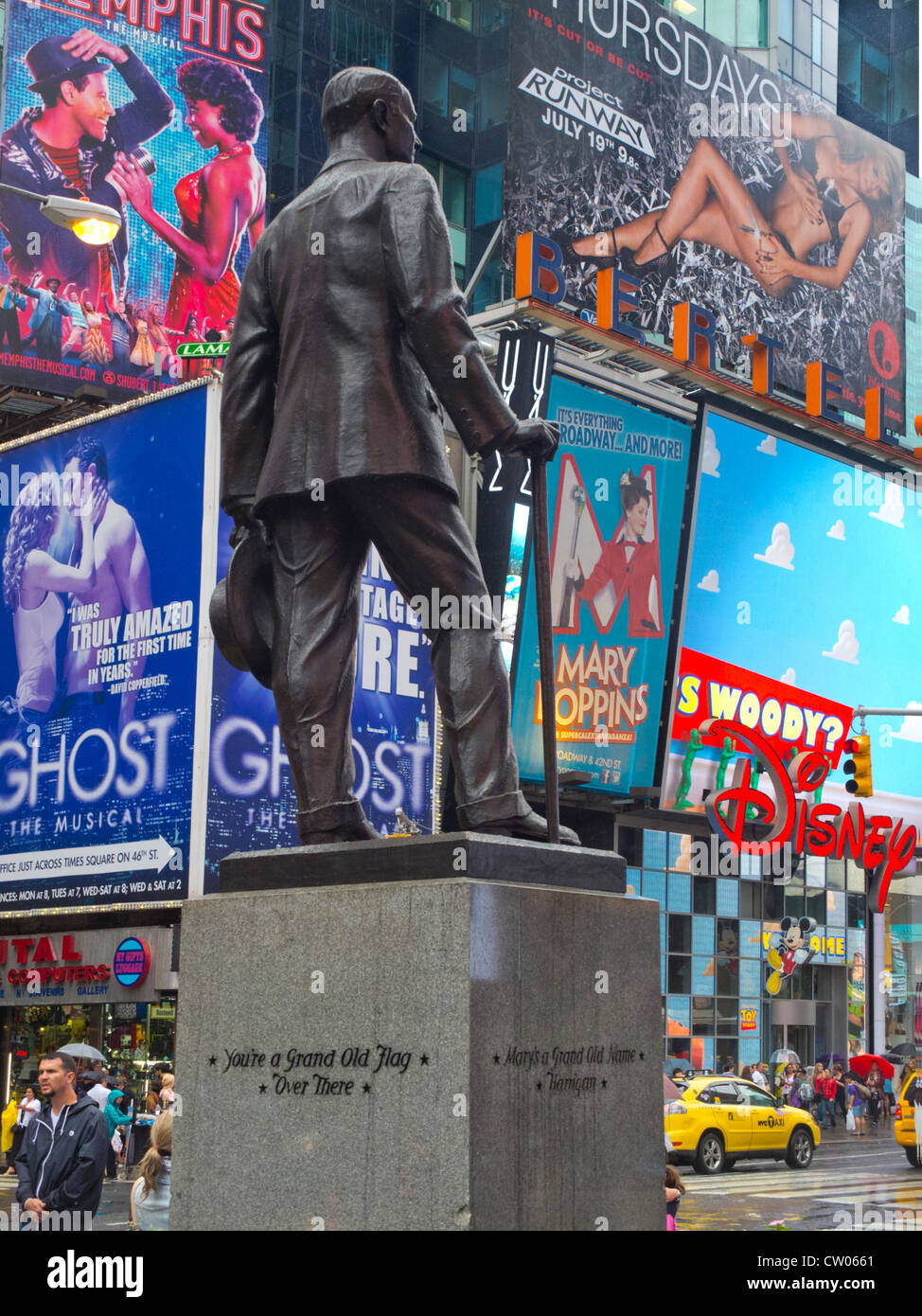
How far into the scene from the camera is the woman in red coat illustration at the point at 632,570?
112 feet

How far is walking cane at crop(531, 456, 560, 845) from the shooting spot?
23.2 feet

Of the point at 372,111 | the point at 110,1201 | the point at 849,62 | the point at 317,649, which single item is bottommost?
the point at 110,1201

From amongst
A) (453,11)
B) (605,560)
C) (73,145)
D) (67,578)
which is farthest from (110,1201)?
(453,11)

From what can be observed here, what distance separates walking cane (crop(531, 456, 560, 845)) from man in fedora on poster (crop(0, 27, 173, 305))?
A: 28.9m

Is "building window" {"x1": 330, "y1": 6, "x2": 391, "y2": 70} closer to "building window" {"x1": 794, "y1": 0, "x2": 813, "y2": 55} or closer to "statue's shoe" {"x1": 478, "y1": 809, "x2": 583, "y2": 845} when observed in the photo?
"building window" {"x1": 794, "y1": 0, "x2": 813, "y2": 55}

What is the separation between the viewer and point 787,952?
44.7 meters

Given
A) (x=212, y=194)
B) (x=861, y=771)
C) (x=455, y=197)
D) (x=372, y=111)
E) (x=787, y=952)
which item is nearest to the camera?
(x=372, y=111)

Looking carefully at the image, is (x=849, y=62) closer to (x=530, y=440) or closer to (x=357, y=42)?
(x=357, y=42)

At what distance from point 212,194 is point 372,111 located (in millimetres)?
30936

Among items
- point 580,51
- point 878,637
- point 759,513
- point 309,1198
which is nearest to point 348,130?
point 309,1198

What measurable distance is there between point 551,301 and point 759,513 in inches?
252

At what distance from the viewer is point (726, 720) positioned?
36375 millimetres
